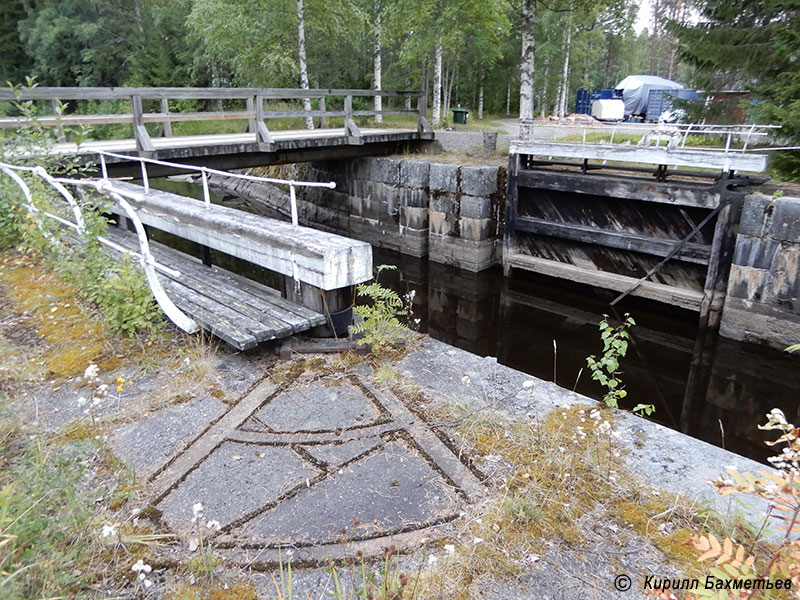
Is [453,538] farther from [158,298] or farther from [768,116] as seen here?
[768,116]

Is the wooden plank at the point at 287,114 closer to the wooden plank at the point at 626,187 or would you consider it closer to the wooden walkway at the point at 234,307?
the wooden plank at the point at 626,187

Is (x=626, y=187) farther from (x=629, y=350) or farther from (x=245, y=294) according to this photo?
(x=245, y=294)

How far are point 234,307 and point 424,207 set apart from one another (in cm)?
944

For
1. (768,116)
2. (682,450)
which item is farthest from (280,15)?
(682,450)

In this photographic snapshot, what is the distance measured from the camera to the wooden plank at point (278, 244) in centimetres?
469

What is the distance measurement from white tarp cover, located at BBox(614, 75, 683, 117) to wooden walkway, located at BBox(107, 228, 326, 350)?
→ 86.6 feet

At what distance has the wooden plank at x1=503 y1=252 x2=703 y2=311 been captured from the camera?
10008 mm

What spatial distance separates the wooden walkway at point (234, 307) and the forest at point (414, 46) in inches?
365

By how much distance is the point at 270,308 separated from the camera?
16.7 ft

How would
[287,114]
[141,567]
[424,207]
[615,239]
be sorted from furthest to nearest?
[424,207], [287,114], [615,239], [141,567]

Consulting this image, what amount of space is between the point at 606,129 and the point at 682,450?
1833 cm

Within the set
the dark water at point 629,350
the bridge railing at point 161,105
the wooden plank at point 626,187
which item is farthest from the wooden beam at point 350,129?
the wooden plank at point 626,187

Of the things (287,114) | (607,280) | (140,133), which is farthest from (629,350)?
(140,133)

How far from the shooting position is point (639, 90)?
26.3 metres
